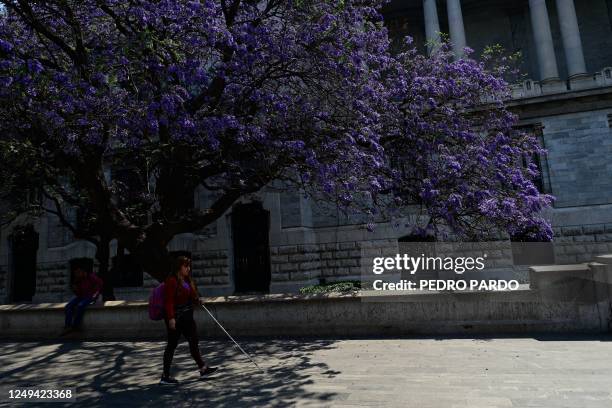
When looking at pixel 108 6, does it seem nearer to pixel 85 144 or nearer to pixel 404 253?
pixel 85 144

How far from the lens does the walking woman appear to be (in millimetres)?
6504

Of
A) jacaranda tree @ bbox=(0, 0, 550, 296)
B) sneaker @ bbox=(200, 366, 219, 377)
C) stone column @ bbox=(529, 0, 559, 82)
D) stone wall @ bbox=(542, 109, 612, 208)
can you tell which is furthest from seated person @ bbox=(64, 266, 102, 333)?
stone column @ bbox=(529, 0, 559, 82)

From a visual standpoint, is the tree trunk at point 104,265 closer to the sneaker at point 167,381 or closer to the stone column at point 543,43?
the sneaker at point 167,381

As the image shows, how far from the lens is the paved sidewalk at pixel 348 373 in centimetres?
547

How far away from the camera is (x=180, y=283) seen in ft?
22.2

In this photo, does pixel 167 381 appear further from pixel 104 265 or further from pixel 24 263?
pixel 24 263

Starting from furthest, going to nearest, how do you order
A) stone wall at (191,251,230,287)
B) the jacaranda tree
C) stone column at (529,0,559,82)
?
1. stone column at (529,0,559,82)
2. stone wall at (191,251,230,287)
3. the jacaranda tree

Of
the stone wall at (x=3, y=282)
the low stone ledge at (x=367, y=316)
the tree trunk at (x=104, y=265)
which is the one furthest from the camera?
the stone wall at (x=3, y=282)

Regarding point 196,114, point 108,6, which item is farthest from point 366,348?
point 108,6

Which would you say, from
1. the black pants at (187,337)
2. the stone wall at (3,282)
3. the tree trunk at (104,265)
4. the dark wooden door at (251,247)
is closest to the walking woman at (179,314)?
the black pants at (187,337)

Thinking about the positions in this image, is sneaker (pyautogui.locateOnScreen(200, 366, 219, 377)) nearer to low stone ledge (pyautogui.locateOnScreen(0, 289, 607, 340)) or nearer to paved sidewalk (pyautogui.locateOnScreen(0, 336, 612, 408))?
paved sidewalk (pyautogui.locateOnScreen(0, 336, 612, 408))

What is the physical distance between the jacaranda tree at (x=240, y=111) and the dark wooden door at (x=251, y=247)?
9.29 meters

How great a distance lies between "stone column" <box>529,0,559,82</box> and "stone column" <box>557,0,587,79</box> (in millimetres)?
696

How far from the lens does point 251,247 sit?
2147 centimetres
